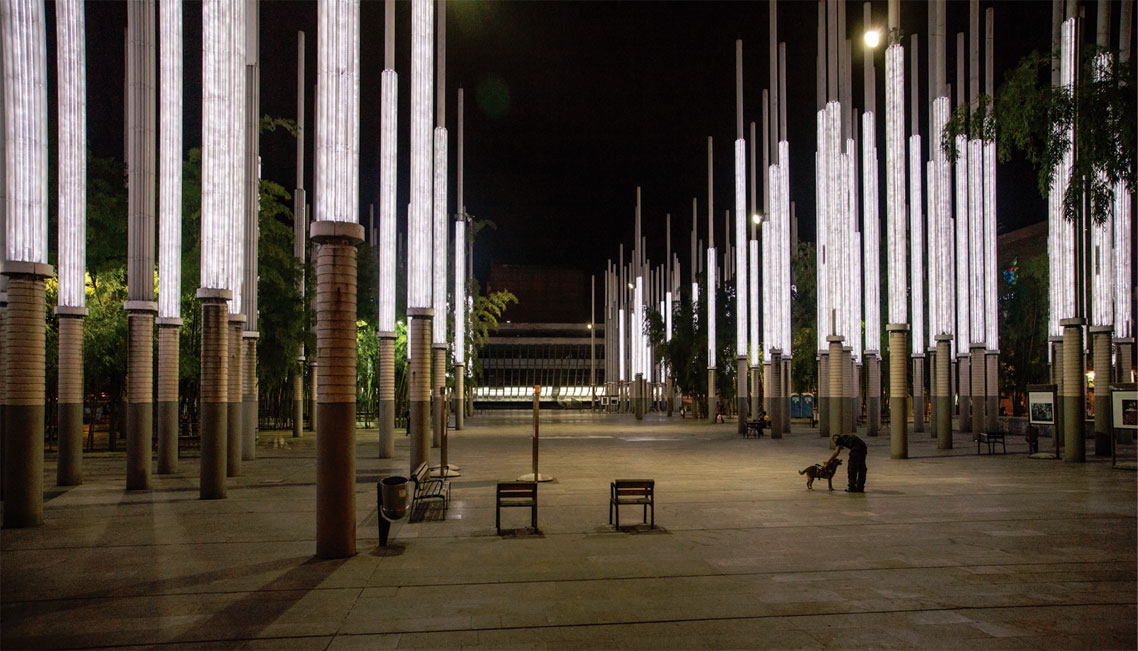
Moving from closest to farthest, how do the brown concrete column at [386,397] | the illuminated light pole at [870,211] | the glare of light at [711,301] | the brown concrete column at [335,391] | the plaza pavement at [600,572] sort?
the plaza pavement at [600,572] < the brown concrete column at [335,391] < the brown concrete column at [386,397] < the illuminated light pole at [870,211] < the glare of light at [711,301]

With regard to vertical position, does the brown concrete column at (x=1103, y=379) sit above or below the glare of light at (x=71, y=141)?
below

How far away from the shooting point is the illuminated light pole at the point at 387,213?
22.5 m

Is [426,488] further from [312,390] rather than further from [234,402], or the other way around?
[312,390]

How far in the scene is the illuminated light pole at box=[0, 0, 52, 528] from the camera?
47.1 feet

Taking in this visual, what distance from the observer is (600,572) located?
35.2 ft

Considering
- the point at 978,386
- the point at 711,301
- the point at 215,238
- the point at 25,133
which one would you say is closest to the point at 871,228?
the point at 978,386

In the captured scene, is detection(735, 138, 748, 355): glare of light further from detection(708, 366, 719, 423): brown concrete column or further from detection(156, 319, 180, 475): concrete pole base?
detection(156, 319, 180, 475): concrete pole base

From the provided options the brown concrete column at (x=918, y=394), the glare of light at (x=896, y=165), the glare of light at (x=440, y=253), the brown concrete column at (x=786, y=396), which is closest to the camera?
the glare of light at (x=440, y=253)

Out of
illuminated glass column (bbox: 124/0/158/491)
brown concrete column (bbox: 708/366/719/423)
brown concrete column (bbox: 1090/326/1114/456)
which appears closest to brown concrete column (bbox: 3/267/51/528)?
illuminated glass column (bbox: 124/0/158/491)

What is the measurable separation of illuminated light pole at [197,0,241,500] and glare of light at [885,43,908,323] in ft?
62.4

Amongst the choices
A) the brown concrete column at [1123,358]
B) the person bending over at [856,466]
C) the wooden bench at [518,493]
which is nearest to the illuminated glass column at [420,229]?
the wooden bench at [518,493]

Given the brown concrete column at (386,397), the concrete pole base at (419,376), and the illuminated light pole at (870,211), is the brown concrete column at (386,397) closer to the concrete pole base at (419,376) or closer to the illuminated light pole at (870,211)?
the concrete pole base at (419,376)

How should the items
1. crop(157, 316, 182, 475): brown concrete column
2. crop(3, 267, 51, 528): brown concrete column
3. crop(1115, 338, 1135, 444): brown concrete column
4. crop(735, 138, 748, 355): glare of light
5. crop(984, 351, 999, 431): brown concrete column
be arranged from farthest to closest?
crop(735, 138, 748, 355): glare of light, crop(984, 351, 999, 431): brown concrete column, crop(1115, 338, 1135, 444): brown concrete column, crop(157, 316, 182, 475): brown concrete column, crop(3, 267, 51, 528): brown concrete column

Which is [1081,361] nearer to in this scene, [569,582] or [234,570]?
[569,582]
